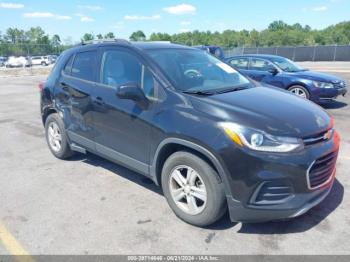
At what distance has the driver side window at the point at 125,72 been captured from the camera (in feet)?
12.0

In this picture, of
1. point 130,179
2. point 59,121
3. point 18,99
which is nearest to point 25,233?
point 130,179

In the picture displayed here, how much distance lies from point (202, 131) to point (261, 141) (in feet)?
1.78

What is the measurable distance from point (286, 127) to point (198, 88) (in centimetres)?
108

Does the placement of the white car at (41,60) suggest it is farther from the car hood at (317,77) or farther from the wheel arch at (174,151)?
the wheel arch at (174,151)

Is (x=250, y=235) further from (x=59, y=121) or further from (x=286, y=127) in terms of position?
(x=59, y=121)

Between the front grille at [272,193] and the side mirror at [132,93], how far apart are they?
5.01 feet

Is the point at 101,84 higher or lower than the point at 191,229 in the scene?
higher

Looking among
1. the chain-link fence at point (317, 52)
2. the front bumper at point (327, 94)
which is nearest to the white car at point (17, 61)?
the chain-link fence at point (317, 52)

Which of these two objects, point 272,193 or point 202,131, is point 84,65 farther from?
point 272,193

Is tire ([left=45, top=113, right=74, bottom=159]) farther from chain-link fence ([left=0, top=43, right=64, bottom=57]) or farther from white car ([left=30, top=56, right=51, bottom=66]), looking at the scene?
white car ([left=30, top=56, right=51, bottom=66])

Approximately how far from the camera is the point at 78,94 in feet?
15.3

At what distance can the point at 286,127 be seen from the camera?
3018 mm

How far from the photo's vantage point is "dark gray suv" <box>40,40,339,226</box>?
2.92 m

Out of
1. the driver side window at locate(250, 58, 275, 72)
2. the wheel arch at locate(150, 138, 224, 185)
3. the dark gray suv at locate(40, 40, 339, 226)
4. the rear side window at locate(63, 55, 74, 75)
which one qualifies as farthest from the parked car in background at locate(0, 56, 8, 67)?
the wheel arch at locate(150, 138, 224, 185)
